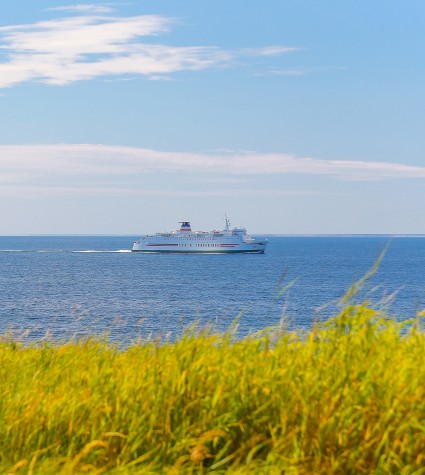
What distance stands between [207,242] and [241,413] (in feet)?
528

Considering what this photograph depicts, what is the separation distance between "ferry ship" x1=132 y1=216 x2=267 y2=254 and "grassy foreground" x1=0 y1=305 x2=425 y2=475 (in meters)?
158

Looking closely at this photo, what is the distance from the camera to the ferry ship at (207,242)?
165 m

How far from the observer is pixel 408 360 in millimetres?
6121

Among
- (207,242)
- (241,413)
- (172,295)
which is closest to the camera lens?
(241,413)

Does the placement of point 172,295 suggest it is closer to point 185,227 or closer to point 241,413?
point 241,413

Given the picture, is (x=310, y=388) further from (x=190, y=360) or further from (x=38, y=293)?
(x=38, y=293)

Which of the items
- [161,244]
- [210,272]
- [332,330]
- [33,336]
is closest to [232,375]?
[332,330]

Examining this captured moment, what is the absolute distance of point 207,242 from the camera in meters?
167

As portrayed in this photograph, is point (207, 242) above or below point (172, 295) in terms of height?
above

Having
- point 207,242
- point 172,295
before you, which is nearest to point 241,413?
point 172,295

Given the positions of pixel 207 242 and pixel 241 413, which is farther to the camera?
pixel 207 242

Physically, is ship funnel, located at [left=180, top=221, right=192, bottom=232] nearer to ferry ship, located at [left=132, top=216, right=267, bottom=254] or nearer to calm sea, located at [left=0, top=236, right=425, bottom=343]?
ferry ship, located at [left=132, top=216, right=267, bottom=254]

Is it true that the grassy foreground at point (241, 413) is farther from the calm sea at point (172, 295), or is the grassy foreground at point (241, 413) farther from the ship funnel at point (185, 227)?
the ship funnel at point (185, 227)

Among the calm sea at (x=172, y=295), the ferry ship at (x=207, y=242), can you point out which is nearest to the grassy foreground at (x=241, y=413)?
the calm sea at (x=172, y=295)
